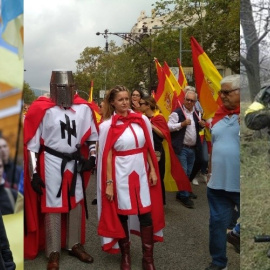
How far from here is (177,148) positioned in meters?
6.76

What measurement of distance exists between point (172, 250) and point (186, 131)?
7.39ft

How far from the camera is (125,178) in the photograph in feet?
13.8

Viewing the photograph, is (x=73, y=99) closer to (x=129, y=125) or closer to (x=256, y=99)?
(x=129, y=125)

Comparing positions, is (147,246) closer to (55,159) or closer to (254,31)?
(55,159)

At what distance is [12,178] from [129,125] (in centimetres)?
150

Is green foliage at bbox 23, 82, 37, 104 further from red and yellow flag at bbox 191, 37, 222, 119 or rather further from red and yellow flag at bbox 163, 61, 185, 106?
red and yellow flag at bbox 163, 61, 185, 106

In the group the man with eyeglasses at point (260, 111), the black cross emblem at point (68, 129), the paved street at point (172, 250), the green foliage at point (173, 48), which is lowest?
the paved street at point (172, 250)

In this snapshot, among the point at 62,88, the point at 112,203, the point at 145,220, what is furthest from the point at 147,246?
the point at 62,88

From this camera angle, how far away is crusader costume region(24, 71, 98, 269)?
14.3ft

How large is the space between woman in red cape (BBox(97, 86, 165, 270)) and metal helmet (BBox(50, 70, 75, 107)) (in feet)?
1.23

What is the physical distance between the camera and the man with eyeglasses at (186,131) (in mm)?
6674

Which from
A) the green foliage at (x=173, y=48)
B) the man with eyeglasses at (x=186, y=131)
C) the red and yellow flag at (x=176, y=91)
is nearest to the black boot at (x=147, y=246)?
the man with eyeglasses at (x=186, y=131)

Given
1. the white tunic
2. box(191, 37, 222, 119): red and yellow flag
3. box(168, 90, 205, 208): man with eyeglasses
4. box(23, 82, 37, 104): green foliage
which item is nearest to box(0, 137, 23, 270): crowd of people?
box(23, 82, 37, 104): green foliage

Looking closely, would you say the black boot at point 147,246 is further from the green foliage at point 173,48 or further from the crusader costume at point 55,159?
the green foliage at point 173,48
